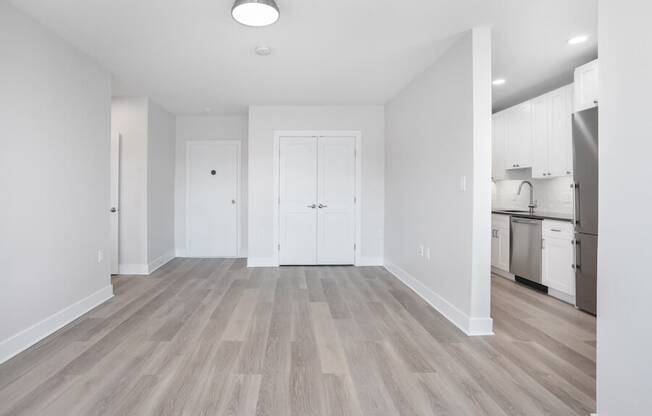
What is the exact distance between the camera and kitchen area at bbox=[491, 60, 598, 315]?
2908 mm

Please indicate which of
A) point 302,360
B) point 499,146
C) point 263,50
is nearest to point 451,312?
point 302,360

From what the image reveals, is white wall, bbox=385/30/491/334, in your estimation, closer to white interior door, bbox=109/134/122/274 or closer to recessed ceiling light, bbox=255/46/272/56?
recessed ceiling light, bbox=255/46/272/56

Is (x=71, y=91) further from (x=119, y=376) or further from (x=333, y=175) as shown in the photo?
(x=333, y=175)

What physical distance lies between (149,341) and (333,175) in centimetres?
335

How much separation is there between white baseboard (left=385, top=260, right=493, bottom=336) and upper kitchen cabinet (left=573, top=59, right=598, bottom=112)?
230 cm

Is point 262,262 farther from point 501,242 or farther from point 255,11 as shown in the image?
point 255,11

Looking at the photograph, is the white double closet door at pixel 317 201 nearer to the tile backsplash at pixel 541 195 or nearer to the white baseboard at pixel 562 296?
the tile backsplash at pixel 541 195

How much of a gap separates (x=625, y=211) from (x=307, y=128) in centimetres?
411

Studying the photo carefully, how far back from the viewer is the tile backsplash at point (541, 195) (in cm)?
388

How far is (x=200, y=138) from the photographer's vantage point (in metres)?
5.57

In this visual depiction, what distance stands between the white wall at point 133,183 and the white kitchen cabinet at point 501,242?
4.84 metres

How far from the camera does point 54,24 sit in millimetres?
2482

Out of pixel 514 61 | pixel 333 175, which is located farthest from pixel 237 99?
pixel 514 61

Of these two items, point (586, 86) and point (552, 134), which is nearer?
point (586, 86)
